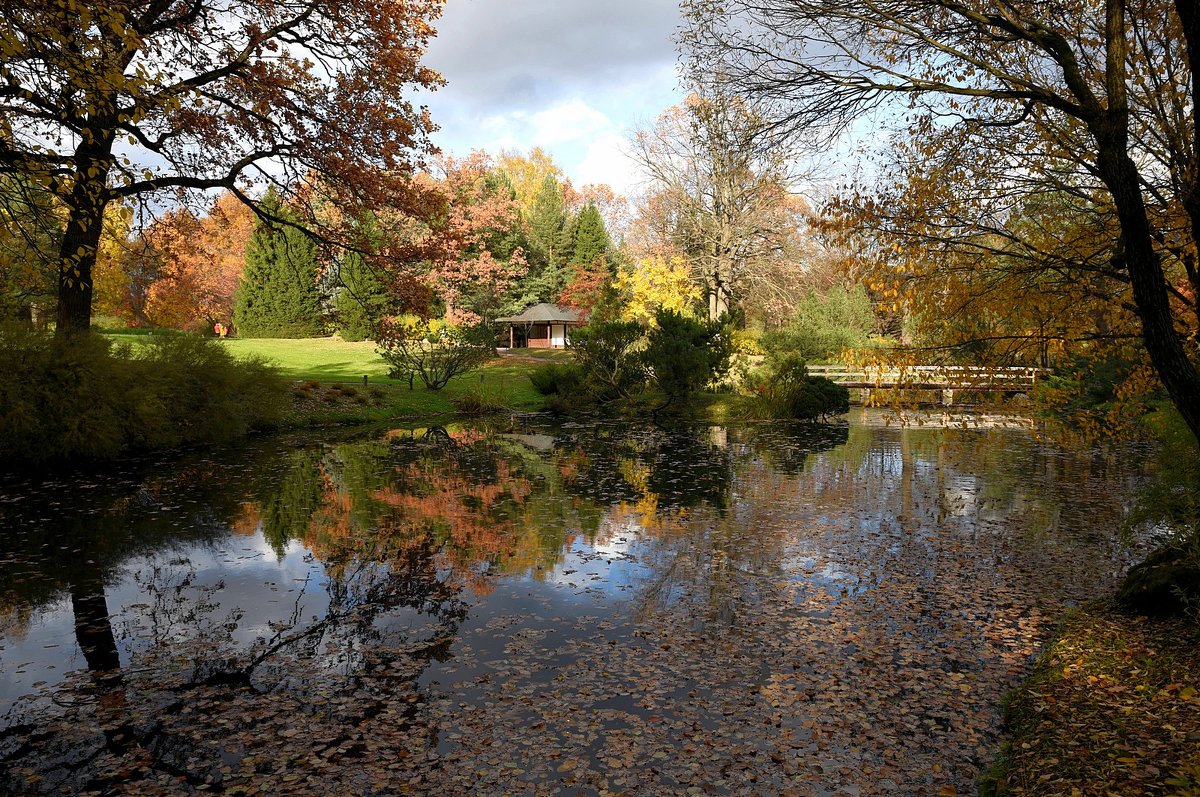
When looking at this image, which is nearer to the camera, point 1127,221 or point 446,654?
point 1127,221

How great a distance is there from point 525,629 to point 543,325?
50237mm

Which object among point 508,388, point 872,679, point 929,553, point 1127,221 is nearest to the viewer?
point 1127,221

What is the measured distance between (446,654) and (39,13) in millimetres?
7607

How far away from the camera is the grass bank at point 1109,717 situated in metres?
3.62

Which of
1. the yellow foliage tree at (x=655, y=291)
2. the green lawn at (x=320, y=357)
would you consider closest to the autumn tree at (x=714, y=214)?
the yellow foliage tree at (x=655, y=291)

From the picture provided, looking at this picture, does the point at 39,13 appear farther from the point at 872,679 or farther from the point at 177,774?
the point at 872,679

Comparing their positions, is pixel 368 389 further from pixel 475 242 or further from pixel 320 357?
pixel 475 242

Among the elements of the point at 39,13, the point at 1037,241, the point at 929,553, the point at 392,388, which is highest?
the point at 39,13

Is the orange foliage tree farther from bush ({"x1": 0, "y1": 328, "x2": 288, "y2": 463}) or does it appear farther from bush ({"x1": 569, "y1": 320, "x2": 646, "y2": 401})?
bush ({"x1": 0, "y1": 328, "x2": 288, "y2": 463})

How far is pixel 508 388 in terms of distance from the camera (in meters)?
30.5

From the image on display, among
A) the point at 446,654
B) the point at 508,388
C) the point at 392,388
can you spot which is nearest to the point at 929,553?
the point at 446,654

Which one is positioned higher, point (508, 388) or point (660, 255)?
point (660, 255)

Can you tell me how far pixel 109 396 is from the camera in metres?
13.6

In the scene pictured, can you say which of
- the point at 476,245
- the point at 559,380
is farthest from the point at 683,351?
the point at 476,245
